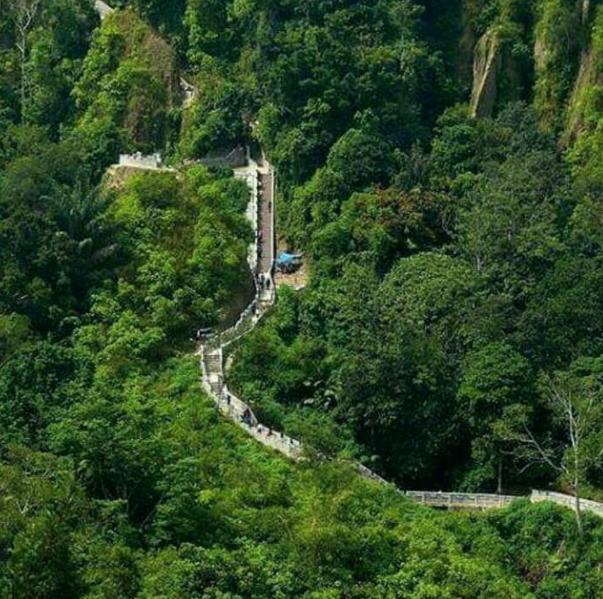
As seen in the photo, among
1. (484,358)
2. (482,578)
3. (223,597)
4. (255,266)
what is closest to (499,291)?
(484,358)

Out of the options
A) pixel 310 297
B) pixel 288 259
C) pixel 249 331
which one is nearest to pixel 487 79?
pixel 288 259

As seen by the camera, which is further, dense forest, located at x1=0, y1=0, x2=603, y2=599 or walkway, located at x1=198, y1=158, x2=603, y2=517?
walkway, located at x1=198, y1=158, x2=603, y2=517

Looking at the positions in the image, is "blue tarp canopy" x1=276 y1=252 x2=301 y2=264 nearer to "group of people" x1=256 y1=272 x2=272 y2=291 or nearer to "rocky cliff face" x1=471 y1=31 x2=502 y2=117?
"group of people" x1=256 y1=272 x2=272 y2=291

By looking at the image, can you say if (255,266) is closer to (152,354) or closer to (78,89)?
(152,354)

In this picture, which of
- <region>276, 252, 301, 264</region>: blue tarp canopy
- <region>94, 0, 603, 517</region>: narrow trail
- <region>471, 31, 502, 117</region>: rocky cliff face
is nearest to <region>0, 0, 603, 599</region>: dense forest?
<region>471, 31, 502, 117</region>: rocky cliff face

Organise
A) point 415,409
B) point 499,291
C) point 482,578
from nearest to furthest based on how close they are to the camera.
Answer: point 482,578 → point 415,409 → point 499,291

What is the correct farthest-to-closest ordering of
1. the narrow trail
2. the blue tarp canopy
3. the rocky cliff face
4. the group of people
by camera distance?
1. the rocky cliff face
2. the blue tarp canopy
3. the group of people
4. the narrow trail

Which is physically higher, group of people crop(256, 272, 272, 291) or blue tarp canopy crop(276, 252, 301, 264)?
blue tarp canopy crop(276, 252, 301, 264)

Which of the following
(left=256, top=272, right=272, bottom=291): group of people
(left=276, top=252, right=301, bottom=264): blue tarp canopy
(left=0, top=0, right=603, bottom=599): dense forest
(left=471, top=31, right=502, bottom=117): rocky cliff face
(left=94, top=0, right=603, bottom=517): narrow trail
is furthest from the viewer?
(left=471, top=31, right=502, bottom=117): rocky cliff face
